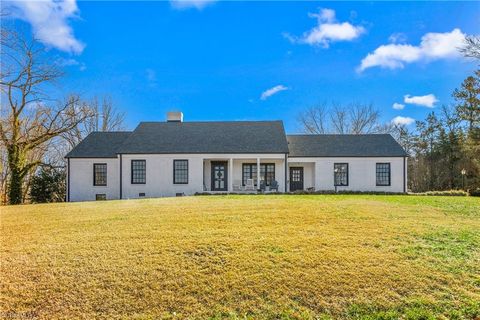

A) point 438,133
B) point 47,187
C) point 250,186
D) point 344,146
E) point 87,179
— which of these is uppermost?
point 438,133

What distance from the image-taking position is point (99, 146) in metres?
21.4

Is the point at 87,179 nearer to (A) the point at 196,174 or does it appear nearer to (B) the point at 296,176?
(A) the point at 196,174

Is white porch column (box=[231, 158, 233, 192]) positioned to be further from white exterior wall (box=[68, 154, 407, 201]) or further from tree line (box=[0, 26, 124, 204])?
tree line (box=[0, 26, 124, 204])

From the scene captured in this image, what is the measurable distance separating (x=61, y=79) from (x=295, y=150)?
16.1 metres

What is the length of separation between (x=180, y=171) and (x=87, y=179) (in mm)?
6525

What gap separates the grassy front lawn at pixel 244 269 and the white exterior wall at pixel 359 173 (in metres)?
11.4

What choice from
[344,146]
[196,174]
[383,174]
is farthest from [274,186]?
[383,174]

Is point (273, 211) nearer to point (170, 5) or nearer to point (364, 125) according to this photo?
point (170, 5)

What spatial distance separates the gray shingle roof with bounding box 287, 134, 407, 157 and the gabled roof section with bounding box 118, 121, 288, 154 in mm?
1556

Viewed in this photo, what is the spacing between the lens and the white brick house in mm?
19391

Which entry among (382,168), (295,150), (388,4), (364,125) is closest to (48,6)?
(388,4)

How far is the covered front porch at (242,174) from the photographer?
2002 cm

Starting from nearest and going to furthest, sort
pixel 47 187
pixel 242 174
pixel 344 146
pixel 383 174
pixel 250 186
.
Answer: pixel 250 186, pixel 383 174, pixel 242 174, pixel 47 187, pixel 344 146

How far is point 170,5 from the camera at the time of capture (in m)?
11.6
